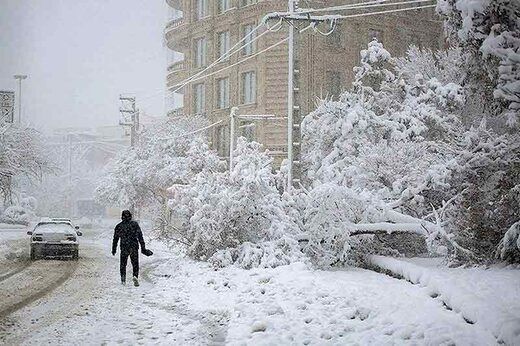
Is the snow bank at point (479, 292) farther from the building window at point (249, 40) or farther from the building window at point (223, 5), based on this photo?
the building window at point (223, 5)

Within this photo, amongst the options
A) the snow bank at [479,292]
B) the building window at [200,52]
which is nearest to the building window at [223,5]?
the building window at [200,52]

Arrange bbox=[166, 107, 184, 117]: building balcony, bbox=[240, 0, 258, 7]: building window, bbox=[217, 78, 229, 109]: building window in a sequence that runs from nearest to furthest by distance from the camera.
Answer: bbox=[240, 0, 258, 7]: building window, bbox=[217, 78, 229, 109]: building window, bbox=[166, 107, 184, 117]: building balcony

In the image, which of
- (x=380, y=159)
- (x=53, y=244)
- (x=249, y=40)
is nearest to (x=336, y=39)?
(x=249, y=40)

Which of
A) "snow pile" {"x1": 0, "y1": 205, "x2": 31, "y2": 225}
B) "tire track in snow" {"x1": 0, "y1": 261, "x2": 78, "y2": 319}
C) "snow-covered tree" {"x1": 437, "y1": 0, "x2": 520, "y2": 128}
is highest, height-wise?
"snow-covered tree" {"x1": 437, "y1": 0, "x2": 520, "y2": 128}

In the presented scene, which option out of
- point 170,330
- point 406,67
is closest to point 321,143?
point 406,67

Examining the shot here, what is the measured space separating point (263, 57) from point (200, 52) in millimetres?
7463

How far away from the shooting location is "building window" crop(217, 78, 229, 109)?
43188 mm

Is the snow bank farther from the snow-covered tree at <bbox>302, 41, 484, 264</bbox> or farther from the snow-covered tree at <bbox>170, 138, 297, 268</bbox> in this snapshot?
the snow-covered tree at <bbox>170, 138, 297, 268</bbox>

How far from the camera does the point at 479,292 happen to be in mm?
9547

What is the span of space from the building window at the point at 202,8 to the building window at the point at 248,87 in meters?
6.44

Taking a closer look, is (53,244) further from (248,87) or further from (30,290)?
(248,87)

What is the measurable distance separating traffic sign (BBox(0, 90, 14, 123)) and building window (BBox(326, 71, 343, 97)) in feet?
61.8

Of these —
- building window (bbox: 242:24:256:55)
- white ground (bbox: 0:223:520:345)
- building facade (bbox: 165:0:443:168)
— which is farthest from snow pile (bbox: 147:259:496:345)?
building window (bbox: 242:24:256:55)

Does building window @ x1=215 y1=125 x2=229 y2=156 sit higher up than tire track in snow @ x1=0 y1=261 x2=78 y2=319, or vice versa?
building window @ x1=215 y1=125 x2=229 y2=156
